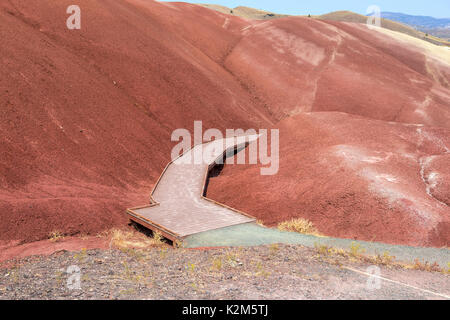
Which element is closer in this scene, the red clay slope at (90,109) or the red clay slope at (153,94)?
the red clay slope at (90,109)

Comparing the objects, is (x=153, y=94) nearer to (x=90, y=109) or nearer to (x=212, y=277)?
(x=90, y=109)

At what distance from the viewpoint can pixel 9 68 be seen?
14758mm

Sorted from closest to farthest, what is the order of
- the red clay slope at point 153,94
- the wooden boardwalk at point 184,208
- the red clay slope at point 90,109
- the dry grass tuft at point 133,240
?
the dry grass tuft at point 133,240 → the wooden boardwalk at point 184,208 → the red clay slope at point 90,109 → the red clay slope at point 153,94

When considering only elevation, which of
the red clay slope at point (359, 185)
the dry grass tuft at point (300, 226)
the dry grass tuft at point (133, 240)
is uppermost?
the red clay slope at point (359, 185)

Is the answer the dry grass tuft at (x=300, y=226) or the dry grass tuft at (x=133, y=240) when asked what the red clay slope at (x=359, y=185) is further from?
the dry grass tuft at (x=133, y=240)

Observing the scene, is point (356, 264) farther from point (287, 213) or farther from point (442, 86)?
point (442, 86)

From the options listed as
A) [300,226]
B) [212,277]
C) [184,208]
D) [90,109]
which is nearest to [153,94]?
[90,109]

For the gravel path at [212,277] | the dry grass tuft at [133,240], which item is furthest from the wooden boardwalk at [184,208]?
the gravel path at [212,277]

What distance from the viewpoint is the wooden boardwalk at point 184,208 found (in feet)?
31.9

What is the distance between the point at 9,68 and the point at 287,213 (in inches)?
495

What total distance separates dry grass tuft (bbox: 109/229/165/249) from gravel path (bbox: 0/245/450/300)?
1.00 metres

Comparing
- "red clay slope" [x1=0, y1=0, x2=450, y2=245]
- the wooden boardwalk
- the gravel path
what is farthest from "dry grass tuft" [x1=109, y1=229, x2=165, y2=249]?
the gravel path

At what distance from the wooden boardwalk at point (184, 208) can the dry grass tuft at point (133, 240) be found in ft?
0.87

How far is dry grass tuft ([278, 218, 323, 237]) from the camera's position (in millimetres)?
10471
